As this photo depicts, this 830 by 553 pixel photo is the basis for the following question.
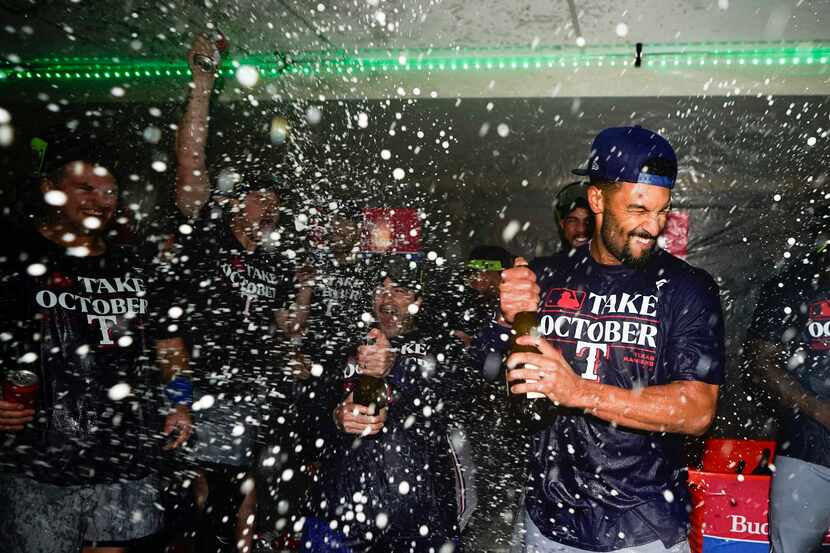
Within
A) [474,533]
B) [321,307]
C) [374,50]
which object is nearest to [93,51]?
[374,50]

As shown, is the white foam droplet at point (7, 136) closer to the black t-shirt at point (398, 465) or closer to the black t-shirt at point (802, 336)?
the black t-shirt at point (398, 465)

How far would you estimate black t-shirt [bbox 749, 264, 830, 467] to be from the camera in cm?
339

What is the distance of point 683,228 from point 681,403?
3.86 meters

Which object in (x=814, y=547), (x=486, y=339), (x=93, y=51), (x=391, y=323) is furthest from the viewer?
(x=93, y=51)

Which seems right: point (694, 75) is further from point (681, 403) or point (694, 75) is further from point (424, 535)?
point (424, 535)

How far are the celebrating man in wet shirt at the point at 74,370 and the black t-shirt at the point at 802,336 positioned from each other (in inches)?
168

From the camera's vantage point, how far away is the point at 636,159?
2.48 m

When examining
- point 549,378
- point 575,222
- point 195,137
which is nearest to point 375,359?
point 549,378

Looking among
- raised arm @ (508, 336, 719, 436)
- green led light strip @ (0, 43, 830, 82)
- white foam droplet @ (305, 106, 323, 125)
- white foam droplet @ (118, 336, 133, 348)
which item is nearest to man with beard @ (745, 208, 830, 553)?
raised arm @ (508, 336, 719, 436)

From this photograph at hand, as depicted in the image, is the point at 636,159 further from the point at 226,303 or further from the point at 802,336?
the point at 226,303

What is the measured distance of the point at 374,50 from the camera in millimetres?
5605

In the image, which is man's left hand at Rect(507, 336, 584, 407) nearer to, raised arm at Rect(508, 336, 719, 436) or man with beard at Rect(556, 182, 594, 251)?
raised arm at Rect(508, 336, 719, 436)

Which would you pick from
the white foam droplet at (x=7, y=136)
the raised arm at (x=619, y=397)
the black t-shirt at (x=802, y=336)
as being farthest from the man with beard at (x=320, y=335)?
the white foam droplet at (x=7, y=136)

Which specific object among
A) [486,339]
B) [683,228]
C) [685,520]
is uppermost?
[683,228]
